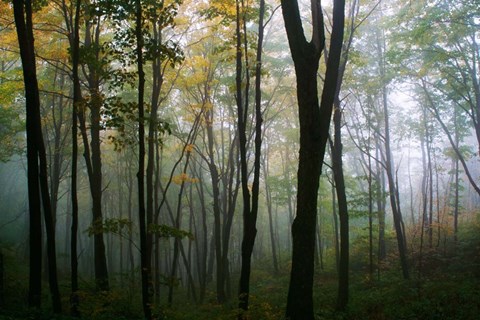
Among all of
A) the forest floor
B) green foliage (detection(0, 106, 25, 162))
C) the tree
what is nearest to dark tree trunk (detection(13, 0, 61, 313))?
the forest floor

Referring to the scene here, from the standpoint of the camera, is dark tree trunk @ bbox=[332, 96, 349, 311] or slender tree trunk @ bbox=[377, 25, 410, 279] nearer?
dark tree trunk @ bbox=[332, 96, 349, 311]

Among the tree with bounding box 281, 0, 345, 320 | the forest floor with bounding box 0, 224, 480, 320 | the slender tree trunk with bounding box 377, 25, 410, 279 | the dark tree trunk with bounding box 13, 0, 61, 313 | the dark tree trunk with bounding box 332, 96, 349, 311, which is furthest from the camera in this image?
the slender tree trunk with bounding box 377, 25, 410, 279

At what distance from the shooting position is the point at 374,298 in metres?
12.1

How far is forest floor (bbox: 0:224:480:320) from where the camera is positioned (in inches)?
361

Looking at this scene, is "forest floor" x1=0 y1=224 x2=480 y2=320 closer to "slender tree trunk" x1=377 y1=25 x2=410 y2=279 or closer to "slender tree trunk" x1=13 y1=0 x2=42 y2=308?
"slender tree trunk" x1=13 y1=0 x2=42 y2=308

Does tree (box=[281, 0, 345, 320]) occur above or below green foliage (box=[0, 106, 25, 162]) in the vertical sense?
below

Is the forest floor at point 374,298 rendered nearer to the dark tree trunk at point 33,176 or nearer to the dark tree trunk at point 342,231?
the dark tree trunk at point 342,231

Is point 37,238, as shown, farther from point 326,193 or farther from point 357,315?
point 326,193

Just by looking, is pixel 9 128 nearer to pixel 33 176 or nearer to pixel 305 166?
pixel 33 176

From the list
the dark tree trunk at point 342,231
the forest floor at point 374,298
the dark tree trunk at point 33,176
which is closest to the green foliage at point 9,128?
the forest floor at point 374,298

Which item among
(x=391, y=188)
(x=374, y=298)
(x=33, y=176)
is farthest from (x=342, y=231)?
(x=33, y=176)

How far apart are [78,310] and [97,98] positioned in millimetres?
4991

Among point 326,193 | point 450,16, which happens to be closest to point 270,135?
point 326,193

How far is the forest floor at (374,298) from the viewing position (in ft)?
30.1
